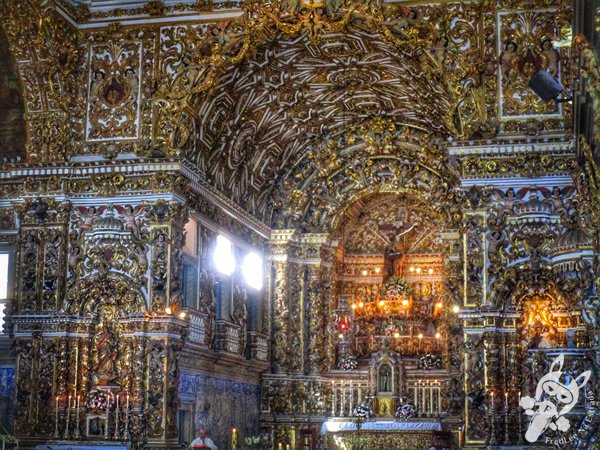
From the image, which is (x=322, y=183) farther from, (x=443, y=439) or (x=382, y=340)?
(x=443, y=439)

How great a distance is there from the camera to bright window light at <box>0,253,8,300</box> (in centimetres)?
2462

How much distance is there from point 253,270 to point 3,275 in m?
7.80

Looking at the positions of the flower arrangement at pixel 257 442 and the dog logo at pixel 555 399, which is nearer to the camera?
the dog logo at pixel 555 399

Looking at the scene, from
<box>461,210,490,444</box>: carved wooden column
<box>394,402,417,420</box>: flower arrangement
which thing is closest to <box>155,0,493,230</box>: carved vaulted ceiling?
<box>461,210,490,444</box>: carved wooden column

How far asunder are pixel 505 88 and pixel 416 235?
36.5 ft

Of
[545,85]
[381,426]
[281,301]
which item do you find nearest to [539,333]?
[545,85]

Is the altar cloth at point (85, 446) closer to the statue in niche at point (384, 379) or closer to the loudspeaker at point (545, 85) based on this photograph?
the statue in niche at point (384, 379)

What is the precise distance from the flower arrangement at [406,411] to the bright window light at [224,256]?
6355 millimetres

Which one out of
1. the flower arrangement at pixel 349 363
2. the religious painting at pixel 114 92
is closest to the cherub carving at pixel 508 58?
the religious painting at pixel 114 92

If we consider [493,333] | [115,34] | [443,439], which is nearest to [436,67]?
[493,333]

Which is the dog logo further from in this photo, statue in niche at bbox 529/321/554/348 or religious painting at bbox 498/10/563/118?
religious painting at bbox 498/10/563/118

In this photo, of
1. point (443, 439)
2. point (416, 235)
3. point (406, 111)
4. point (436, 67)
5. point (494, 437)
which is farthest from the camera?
point (416, 235)

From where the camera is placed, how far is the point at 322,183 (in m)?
31.2

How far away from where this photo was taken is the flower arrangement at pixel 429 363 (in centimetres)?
3044
